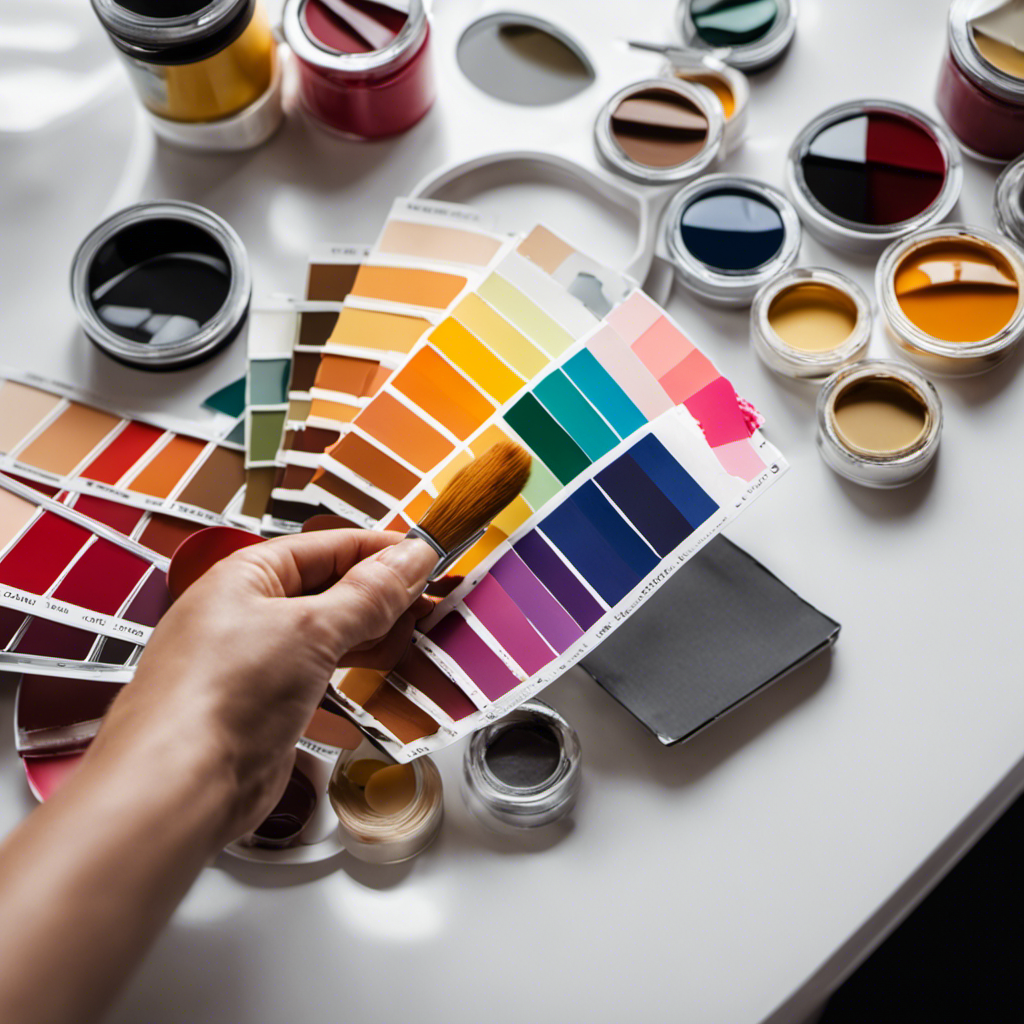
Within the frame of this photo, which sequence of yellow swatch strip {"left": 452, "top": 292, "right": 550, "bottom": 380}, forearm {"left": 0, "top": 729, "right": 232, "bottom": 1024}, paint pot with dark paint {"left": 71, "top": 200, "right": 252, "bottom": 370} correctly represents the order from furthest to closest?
paint pot with dark paint {"left": 71, "top": 200, "right": 252, "bottom": 370} < yellow swatch strip {"left": 452, "top": 292, "right": 550, "bottom": 380} < forearm {"left": 0, "top": 729, "right": 232, "bottom": 1024}

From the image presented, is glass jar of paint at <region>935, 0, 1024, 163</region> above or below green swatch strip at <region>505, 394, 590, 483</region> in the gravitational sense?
above

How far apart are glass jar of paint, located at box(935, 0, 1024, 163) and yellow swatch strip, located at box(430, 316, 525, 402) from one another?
1.96 feet

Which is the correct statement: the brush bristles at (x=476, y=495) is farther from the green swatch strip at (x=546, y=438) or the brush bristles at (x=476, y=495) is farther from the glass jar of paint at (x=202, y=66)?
the glass jar of paint at (x=202, y=66)

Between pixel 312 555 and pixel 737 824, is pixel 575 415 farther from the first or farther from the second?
pixel 737 824

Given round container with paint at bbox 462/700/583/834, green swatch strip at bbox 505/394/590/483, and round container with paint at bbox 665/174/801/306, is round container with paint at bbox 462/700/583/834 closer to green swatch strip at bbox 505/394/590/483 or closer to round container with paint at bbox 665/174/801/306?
green swatch strip at bbox 505/394/590/483

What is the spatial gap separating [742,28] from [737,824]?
92 centimetres

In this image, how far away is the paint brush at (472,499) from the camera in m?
0.97

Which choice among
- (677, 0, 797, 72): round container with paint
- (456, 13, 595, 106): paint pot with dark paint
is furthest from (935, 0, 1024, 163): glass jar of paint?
(456, 13, 595, 106): paint pot with dark paint

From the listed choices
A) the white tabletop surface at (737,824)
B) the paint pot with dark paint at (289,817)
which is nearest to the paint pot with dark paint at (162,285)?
the white tabletop surface at (737,824)

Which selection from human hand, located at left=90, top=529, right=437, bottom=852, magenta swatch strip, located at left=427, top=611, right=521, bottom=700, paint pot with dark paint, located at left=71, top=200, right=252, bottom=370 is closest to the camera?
human hand, located at left=90, top=529, right=437, bottom=852

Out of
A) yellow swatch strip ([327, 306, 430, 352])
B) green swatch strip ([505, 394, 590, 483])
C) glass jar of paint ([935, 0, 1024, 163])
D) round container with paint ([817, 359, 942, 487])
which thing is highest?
glass jar of paint ([935, 0, 1024, 163])

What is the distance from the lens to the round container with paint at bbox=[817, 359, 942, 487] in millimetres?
1087

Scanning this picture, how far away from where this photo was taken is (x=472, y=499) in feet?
3.19

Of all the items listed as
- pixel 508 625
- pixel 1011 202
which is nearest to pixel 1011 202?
pixel 1011 202
